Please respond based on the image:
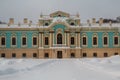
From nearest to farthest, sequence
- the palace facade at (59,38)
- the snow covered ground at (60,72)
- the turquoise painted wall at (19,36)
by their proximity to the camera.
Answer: the snow covered ground at (60,72)
the palace facade at (59,38)
the turquoise painted wall at (19,36)

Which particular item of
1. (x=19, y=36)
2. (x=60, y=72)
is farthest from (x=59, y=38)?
(x=60, y=72)

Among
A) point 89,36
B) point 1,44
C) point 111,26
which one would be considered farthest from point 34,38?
point 111,26

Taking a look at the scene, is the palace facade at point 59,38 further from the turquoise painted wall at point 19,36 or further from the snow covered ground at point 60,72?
the snow covered ground at point 60,72

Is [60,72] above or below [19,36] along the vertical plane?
below

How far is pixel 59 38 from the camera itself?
45625 millimetres

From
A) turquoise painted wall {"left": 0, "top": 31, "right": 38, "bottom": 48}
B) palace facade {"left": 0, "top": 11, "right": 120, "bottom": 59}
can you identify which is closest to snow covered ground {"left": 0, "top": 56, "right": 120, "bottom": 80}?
palace facade {"left": 0, "top": 11, "right": 120, "bottom": 59}

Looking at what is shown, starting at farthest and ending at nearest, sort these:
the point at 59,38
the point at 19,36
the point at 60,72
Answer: the point at 19,36 < the point at 59,38 < the point at 60,72

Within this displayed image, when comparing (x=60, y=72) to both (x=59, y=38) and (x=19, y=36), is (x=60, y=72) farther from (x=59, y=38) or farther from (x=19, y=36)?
(x=19, y=36)

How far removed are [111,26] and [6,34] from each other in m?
17.9

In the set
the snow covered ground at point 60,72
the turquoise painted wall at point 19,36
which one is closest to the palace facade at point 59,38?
the turquoise painted wall at point 19,36

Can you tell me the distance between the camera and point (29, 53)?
151 ft

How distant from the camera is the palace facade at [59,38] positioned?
4547cm

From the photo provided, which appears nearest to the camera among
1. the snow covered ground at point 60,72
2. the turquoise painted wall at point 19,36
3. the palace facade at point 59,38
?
the snow covered ground at point 60,72

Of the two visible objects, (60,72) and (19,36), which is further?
(19,36)
